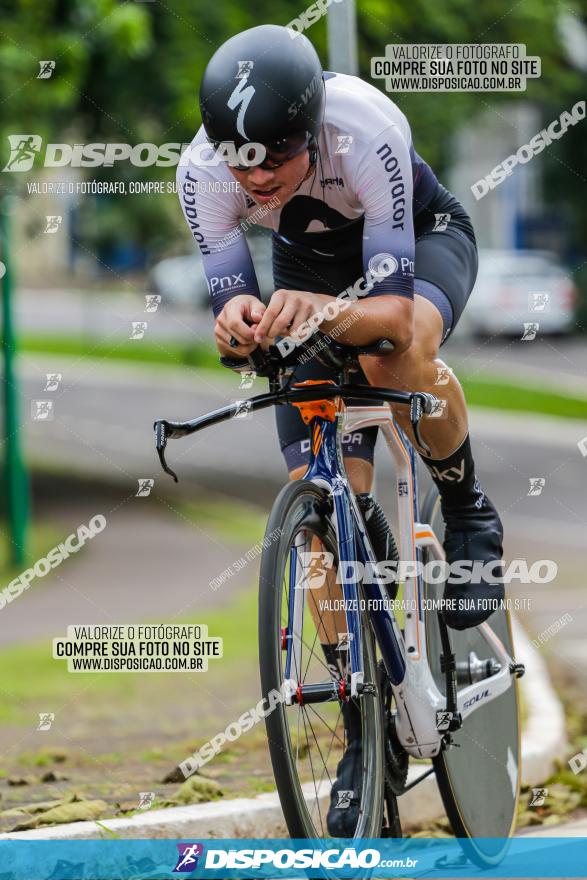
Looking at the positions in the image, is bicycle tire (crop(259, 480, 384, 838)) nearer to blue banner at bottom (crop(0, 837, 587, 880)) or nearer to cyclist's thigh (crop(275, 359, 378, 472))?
blue banner at bottom (crop(0, 837, 587, 880))

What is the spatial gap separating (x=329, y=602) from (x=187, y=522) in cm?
1077

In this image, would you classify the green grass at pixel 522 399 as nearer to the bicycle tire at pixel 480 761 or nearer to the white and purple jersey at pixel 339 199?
the bicycle tire at pixel 480 761

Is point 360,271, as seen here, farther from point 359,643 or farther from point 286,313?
point 359,643

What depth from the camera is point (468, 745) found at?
4.18 metres

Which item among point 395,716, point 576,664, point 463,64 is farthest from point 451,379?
point 576,664

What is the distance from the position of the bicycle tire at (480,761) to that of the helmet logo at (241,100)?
1350mm

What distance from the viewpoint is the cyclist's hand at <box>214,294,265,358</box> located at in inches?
125

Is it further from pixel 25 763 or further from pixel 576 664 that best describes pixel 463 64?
pixel 576 664

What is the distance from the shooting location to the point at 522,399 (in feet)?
72.1

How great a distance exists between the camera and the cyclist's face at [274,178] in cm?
330

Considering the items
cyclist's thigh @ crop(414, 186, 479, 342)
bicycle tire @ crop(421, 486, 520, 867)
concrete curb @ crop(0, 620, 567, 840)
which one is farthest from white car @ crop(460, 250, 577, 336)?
cyclist's thigh @ crop(414, 186, 479, 342)

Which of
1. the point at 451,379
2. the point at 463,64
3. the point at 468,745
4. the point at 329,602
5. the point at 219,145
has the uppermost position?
the point at 463,64

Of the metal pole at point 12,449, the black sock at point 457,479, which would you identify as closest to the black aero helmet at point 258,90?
the black sock at point 457,479

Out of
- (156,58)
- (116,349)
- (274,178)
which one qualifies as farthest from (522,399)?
(274,178)
